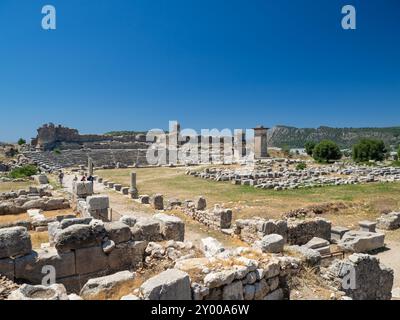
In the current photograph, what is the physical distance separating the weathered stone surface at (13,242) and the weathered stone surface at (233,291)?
364 cm

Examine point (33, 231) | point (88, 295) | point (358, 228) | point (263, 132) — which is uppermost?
point (263, 132)

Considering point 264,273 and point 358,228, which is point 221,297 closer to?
point 264,273

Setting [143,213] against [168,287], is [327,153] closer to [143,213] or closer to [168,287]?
[143,213]

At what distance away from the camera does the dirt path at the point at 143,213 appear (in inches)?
488

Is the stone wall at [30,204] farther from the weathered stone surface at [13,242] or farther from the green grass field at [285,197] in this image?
the weathered stone surface at [13,242]

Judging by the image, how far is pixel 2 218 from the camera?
13469 mm

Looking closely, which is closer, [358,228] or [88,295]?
[88,295]

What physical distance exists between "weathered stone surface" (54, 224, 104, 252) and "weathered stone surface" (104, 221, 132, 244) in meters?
0.26

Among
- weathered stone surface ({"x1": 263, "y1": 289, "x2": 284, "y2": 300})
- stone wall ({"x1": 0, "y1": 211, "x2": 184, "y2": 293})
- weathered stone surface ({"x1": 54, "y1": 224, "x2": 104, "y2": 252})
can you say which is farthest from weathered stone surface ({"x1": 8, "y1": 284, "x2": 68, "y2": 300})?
weathered stone surface ({"x1": 263, "y1": 289, "x2": 284, "y2": 300})

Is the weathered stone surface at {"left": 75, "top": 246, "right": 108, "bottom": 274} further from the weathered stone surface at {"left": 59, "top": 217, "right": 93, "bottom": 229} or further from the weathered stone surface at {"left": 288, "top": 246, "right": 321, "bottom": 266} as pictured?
the weathered stone surface at {"left": 288, "top": 246, "right": 321, "bottom": 266}

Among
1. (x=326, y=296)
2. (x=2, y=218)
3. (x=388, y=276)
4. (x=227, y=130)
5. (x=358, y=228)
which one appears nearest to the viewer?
(x=326, y=296)

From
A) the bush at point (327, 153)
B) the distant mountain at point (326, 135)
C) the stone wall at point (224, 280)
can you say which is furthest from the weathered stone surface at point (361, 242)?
the distant mountain at point (326, 135)
